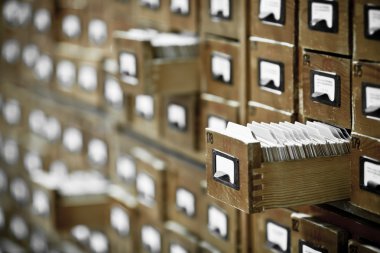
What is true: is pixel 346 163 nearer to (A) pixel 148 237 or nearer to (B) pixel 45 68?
(A) pixel 148 237

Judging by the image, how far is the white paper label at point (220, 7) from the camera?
10.3ft

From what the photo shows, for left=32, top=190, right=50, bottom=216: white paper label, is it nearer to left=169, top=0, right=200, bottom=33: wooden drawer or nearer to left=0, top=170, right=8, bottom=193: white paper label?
left=0, top=170, right=8, bottom=193: white paper label

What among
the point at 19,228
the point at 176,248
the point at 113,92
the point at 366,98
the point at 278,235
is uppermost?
the point at 366,98

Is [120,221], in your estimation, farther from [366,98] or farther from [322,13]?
[366,98]

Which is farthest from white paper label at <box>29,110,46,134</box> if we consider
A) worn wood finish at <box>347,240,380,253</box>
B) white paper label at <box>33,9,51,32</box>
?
worn wood finish at <box>347,240,380,253</box>

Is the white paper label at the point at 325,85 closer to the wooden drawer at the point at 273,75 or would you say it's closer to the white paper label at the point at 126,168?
the wooden drawer at the point at 273,75

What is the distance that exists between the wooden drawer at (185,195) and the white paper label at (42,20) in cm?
142

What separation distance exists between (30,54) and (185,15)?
5.95 ft

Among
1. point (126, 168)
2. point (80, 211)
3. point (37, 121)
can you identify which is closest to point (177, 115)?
point (126, 168)

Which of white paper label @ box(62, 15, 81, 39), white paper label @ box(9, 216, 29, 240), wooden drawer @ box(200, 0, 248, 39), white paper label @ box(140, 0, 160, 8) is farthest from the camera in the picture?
white paper label @ box(9, 216, 29, 240)

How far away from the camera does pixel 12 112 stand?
213 inches

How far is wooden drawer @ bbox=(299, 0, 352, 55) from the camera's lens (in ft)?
8.24

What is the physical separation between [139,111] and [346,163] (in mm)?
1563

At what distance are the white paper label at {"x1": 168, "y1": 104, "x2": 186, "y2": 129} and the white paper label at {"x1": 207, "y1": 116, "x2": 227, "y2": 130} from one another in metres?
0.20
